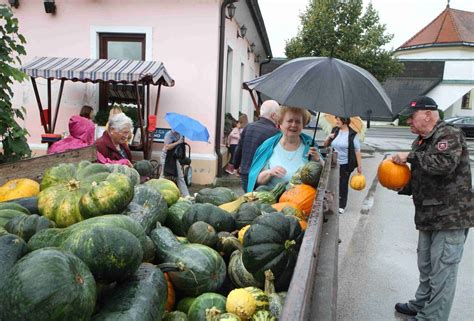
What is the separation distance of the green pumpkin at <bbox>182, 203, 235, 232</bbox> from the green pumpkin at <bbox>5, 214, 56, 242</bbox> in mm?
709

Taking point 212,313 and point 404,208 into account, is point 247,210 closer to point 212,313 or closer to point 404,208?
point 212,313

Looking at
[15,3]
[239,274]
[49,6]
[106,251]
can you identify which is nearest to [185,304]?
[239,274]

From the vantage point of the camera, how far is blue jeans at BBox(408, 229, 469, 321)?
346 cm

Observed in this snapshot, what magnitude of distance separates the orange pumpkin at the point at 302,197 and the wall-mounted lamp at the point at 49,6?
8.61 meters

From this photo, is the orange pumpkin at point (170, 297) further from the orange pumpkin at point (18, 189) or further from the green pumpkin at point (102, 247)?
the orange pumpkin at point (18, 189)

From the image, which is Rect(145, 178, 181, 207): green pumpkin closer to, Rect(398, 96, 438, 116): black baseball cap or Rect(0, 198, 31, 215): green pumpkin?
Rect(0, 198, 31, 215): green pumpkin

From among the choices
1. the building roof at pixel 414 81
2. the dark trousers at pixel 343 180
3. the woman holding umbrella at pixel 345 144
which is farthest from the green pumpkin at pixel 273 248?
the building roof at pixel 414 81

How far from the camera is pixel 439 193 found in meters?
3.43

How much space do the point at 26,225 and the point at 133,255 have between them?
0.60 m

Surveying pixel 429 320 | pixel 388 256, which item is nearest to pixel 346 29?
pixel 388 256

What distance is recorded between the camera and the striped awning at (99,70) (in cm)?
793

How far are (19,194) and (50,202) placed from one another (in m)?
0.62

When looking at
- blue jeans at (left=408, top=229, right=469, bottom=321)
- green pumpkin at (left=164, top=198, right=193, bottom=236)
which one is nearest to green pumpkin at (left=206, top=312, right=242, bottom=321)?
green pumpkin at (left=164, top=198, right=193, bottom=236)

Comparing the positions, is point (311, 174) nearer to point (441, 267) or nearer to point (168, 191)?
point (168, 191)
